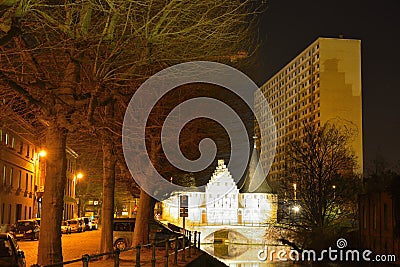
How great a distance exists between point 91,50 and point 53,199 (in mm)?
4016

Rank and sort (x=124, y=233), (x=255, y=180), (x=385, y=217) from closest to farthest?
(x=124, y=233) < (x=385, y=217) < (x=255, y=180)

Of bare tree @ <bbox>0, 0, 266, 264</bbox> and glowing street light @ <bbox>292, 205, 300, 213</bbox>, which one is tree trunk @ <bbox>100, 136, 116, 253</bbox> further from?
glowing street light @ <bbox>292, 205, 300, 213</bbox>

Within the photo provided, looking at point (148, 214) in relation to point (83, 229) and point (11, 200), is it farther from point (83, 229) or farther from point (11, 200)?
point (83, 229)

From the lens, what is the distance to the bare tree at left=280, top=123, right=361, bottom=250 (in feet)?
134

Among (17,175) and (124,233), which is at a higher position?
(17,175)

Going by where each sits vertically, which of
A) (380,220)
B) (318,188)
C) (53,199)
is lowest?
(380,220)

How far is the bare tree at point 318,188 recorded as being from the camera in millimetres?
40906

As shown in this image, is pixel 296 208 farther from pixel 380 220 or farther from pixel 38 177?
pixel 38 177

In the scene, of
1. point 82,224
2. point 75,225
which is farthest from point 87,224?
point 75,225

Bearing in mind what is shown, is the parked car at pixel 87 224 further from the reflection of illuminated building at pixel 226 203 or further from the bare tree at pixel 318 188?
the reflection of illuminated building at pixel 226 203

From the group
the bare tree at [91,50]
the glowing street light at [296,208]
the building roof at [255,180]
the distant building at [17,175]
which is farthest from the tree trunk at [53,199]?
the building roof at [255,180]

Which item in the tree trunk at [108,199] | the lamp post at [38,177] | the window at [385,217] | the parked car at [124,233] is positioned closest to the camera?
the tree trunk at [108,199]

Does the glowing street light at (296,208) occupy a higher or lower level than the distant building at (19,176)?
lower

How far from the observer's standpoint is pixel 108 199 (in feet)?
76.3
